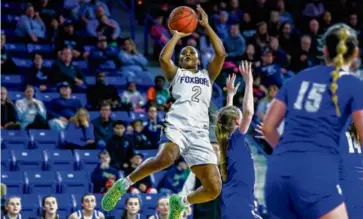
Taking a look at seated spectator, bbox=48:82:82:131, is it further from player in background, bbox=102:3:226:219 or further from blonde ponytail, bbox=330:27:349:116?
blonde ponytail, bbox=330:27:349:116

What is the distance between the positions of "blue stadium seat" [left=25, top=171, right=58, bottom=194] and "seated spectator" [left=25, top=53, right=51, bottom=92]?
2.44 meters

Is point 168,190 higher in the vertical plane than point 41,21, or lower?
lower

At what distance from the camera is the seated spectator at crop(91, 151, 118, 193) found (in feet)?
49.2

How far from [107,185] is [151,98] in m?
2.97

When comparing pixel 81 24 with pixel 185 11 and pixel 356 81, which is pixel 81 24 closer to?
pixel 185 11

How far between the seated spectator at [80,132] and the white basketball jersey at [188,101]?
218 inches

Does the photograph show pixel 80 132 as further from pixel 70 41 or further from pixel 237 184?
pixel 237 184

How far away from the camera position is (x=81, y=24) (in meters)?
19.1

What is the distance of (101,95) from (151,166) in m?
6.87


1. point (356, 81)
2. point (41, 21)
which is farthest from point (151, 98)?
point (356, 81)

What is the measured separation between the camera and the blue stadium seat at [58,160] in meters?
15.4

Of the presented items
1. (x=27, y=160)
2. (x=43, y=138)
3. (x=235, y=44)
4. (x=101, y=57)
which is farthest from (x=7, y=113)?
(x=235, y=44)

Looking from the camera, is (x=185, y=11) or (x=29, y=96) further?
(x=29, y=96)

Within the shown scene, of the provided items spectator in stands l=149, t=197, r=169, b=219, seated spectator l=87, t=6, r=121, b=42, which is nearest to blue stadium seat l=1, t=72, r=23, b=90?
seated spectator l=87, t=6, r=121, b=42
